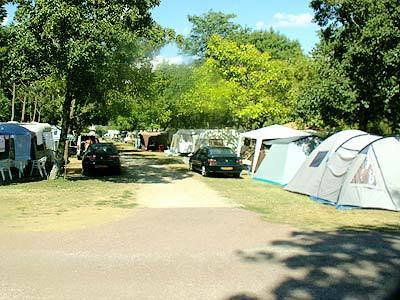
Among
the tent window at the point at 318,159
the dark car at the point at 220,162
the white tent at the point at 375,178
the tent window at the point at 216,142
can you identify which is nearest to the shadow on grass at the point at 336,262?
the white tent at the point at 375,178

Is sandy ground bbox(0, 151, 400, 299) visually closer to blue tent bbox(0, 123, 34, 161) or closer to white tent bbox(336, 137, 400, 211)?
white tent bbox(336, 137, 400, 211)

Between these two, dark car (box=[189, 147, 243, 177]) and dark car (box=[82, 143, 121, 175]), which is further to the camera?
dark car (box=[82, 143, 121, 175])

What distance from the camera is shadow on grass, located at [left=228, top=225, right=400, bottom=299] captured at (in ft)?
20.2

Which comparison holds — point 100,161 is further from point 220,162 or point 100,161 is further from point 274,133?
point 274,133

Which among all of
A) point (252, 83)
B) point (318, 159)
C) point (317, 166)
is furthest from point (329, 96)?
point (252, 83)

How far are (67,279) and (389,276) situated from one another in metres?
4.35

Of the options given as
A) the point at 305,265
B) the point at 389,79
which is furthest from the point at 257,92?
the point at 305,265

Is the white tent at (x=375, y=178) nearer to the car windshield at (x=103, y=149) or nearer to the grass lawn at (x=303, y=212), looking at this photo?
the grass lawn at (x=303, y=212)

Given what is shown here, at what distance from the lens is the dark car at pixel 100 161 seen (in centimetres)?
2308

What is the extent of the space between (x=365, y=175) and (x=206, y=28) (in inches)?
2077

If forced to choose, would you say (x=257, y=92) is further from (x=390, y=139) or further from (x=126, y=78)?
(x=390, y=139)

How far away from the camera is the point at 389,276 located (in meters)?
6.80

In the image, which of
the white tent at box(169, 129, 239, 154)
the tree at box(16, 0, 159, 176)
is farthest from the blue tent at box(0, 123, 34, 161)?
the white tent at box(169, 129, 239, 154)

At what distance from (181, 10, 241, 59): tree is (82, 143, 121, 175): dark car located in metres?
42.0
